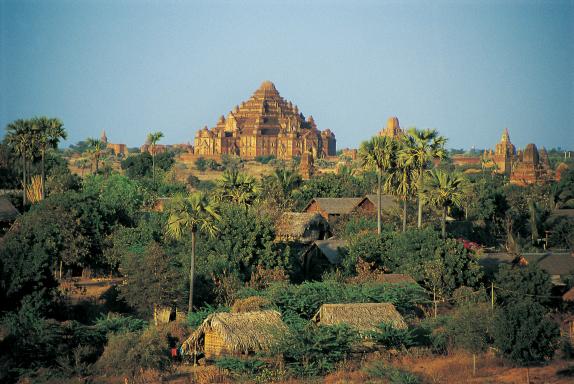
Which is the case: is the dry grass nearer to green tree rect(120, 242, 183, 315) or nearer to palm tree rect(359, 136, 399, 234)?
green tree rect(120, 242, 183, 315)

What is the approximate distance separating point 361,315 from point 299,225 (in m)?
19.8

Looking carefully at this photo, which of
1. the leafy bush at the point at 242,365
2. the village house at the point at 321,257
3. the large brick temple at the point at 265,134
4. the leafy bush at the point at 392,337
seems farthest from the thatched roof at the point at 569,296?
the large brick temple at the point at 265,134

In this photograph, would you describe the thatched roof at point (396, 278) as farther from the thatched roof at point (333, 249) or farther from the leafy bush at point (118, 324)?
the leafy bush at point (118, 324)

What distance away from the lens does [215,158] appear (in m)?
130

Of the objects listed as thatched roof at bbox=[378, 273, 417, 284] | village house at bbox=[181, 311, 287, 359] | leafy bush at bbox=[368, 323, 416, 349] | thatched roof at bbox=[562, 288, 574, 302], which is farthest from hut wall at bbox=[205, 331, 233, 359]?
thatched roof at bbox=[562, 288, 574, 302]

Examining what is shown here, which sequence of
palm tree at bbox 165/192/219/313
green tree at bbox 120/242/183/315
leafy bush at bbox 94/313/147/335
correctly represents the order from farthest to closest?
green tree at bbox 120/242/183/315
palm tree at bbox 165/192/219/313
leafy bush at bbox 94/313/147/335

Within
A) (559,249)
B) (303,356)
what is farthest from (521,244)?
(303,356)

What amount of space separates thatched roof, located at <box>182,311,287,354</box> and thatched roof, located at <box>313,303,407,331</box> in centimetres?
173

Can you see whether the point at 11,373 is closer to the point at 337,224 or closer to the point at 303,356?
the point at 303,356

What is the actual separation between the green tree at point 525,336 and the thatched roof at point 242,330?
6.49 metres

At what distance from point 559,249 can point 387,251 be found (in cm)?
1622

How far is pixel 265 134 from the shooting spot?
140 meters

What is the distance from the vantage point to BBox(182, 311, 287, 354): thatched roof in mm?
29469

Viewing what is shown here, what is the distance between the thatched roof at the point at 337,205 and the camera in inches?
2408
